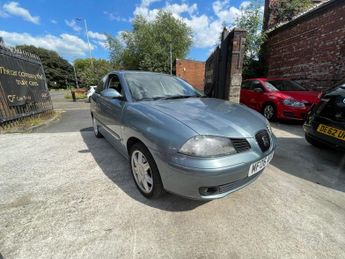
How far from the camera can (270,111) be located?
19.0ft

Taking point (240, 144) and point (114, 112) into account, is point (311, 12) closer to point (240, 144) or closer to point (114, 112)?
point (240, 144)

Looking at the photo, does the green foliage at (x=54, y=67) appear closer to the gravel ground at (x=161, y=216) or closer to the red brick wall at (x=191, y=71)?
the red brick wall at (x=191, y=71)

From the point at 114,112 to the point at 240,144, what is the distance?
1.81 meters

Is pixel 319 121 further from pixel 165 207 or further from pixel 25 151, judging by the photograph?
pixel 25 151

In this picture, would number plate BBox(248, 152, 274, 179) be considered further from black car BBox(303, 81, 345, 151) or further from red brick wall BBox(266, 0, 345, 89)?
red brick wall BBox(266, 0, 345, 89)

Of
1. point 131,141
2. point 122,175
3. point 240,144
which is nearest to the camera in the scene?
point 240,144

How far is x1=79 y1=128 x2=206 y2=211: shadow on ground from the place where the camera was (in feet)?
6.89

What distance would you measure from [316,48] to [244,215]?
8.48 metres

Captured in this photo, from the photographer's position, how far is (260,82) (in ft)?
20.7

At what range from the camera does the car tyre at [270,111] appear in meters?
5.67

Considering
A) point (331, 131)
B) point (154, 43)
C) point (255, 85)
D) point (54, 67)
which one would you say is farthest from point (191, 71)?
point (54, 67)

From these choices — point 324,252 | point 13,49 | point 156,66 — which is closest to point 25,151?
point 13,49

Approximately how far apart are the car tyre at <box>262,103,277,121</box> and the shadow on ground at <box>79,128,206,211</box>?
15.2 ft

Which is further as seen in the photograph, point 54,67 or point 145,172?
point 54,67
